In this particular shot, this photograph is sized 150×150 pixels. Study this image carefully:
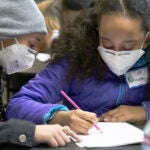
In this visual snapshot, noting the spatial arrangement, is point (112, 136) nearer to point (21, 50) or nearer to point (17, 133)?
point (17, 133)

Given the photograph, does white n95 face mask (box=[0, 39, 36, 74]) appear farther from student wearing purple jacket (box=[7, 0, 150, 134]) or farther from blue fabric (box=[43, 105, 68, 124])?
blue fabric (box=[43, 105, 68, 124])

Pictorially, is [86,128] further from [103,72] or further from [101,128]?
[103,72]

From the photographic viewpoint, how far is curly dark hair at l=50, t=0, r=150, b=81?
142 centimetres

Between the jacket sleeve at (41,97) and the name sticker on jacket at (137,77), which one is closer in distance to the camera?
the jacket sleeve at (41,97)

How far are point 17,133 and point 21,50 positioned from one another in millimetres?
549

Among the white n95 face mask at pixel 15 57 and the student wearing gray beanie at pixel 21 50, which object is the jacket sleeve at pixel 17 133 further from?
the white n95 face mask at pixel 15 57

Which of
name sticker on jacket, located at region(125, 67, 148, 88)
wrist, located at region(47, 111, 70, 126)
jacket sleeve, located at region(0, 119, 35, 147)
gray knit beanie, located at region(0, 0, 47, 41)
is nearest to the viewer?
jacket sleeve, located at region(0, 119, 35, 147)

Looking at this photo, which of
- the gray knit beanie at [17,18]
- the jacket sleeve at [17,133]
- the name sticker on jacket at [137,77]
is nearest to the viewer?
the jacket sleeve at [17,133]

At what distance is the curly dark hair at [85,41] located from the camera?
1421mm

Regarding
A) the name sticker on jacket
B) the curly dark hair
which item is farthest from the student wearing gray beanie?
the name sticker on jacket

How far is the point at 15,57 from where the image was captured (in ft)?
5.13

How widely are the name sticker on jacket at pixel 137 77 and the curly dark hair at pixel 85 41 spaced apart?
4.2 inches

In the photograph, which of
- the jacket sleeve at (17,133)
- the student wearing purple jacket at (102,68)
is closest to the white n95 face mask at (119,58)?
the student wearing purple jacket at (102,68)

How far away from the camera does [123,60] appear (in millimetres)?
1436
